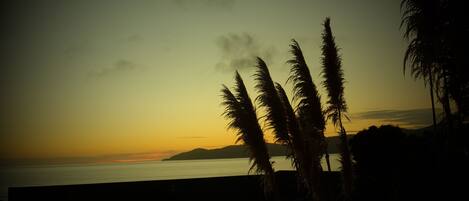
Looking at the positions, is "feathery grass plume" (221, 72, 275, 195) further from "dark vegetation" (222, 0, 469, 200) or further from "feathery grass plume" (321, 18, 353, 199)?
"feathery grass plume" (321, 18, 353, 199)

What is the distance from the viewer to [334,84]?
345 inches

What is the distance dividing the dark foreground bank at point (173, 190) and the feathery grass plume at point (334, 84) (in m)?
1.33

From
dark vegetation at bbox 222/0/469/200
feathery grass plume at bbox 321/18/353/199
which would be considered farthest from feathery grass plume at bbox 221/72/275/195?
feathery grass plume at bbox 321/18/353/199

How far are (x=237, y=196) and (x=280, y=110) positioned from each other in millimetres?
4681

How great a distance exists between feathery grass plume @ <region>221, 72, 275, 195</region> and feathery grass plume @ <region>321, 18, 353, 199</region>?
6.13 feet

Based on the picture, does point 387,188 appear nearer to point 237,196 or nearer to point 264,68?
point 264,68

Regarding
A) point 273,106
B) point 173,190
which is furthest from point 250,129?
point 173,190

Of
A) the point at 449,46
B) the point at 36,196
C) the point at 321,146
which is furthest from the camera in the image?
the point at 36,196

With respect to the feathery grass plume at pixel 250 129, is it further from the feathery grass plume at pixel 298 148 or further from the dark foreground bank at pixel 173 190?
the dark foreground bank at pixel 173 190

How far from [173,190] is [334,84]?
5474mm

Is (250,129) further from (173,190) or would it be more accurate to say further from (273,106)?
(173,190)

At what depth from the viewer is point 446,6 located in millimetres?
6477

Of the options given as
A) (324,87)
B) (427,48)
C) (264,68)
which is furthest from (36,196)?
(427,48)

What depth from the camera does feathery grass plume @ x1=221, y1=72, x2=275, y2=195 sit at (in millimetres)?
7801
